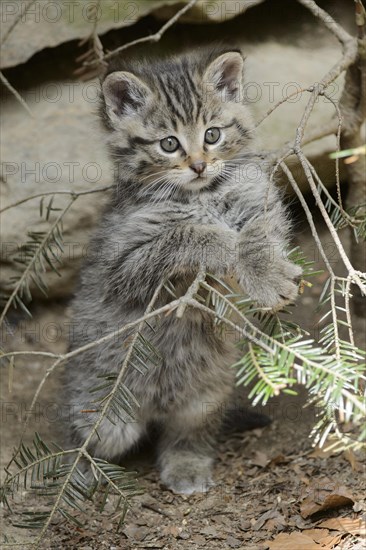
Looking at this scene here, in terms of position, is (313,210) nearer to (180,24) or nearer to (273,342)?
Result: (180,24)

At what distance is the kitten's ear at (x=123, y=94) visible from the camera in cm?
338

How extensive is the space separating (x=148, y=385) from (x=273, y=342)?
4.60 feet

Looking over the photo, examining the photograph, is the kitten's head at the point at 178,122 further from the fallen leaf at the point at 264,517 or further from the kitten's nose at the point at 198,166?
the fallen leaf at the point at 264,517

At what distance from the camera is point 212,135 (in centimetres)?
338

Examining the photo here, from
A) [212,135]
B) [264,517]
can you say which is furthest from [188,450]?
[212,135]

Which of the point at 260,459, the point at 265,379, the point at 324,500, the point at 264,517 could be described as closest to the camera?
the point at 265,379

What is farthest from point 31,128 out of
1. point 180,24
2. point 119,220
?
point 119,220

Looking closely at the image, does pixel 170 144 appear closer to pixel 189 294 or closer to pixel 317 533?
pixel 189 294

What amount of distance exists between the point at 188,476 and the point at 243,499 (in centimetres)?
37

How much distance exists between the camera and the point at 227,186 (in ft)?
11.2

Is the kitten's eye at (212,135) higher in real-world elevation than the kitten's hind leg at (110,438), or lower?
higher

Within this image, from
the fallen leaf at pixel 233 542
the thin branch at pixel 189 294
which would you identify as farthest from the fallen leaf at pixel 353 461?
the thin branch at pixel 189 294

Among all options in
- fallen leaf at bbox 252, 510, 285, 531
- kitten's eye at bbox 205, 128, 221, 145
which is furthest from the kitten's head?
fallen leaf at bbox 252, 510, 285, 531

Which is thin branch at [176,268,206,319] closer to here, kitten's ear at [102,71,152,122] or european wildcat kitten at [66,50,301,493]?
european wildcat kitten at [66,50,301,493]
